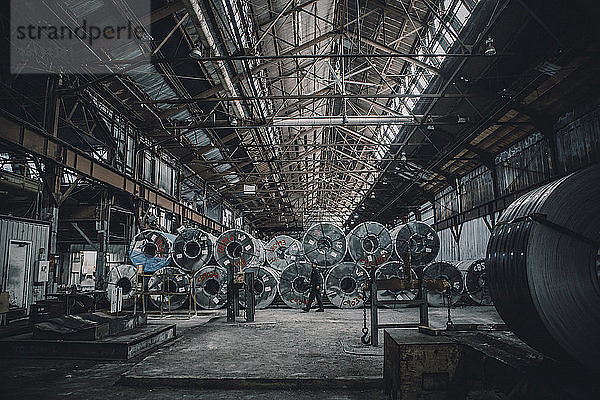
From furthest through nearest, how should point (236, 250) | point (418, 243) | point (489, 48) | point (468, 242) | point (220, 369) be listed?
point (468, 242), point (418, 243), point (236, 250), point (489, 48), point (220, 369)

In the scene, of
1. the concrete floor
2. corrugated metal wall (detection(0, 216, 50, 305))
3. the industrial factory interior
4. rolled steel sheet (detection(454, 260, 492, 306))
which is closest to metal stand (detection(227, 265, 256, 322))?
the industrial factory interior

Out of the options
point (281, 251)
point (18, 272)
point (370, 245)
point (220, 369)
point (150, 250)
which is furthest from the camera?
point (281, 251)

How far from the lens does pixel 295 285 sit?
15.4 m

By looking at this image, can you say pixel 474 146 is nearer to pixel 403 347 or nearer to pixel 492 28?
pixel 492 28

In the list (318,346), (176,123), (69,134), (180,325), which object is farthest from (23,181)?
(318,346)

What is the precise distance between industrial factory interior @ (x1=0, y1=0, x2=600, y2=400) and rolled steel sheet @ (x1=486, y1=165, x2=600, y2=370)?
2 centimetres

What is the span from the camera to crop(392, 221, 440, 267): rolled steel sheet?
53.9ft

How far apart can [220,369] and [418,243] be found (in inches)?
462

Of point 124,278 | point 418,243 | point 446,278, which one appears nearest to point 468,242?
point 418,243

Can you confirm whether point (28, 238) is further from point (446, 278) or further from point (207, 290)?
point (446, 278)

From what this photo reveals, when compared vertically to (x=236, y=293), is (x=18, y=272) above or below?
above

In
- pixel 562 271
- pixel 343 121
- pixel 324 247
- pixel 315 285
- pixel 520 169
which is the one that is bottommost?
pixel 315 285

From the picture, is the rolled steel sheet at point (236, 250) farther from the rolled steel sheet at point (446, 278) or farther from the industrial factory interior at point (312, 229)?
the rolled steel sheet at point (446, 278)

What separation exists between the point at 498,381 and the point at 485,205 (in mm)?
16271
